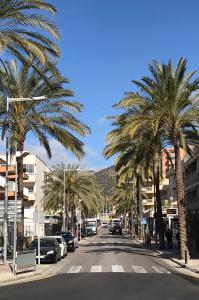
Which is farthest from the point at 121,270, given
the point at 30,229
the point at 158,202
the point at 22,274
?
the point at 30,229

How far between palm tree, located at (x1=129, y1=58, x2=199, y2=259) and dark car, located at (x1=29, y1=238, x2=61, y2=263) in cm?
762

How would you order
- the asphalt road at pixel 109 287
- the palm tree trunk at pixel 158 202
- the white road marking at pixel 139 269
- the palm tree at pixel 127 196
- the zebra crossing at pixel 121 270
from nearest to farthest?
the asphalt road at pixel 109 287, the zebra crossing at pixel 121 270, the white road marking at pixel 139 269, the palm tree trunk at pixel 158 202, the palm tree at pixel 127 196

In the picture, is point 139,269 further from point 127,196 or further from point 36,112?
point 127,196

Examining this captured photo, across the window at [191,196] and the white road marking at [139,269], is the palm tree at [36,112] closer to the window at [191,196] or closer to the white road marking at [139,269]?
the white road marking at [139,269]

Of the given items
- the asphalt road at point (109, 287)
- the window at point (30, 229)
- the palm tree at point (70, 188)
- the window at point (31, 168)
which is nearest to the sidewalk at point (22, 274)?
the asphalt road at point (109, 287)

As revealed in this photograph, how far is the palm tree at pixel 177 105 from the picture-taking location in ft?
108

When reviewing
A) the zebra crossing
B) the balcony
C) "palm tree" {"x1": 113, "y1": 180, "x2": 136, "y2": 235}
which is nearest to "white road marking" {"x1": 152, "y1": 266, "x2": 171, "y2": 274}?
the zebra crossing

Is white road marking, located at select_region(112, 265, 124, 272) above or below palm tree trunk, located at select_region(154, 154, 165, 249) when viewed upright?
below

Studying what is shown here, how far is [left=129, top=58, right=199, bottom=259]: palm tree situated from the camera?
108 feet

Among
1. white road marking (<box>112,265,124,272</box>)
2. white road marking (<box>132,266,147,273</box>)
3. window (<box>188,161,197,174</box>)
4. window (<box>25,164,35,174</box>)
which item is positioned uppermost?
window (<box>25,164,35,174</box>)

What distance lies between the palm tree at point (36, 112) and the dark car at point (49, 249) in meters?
3.25

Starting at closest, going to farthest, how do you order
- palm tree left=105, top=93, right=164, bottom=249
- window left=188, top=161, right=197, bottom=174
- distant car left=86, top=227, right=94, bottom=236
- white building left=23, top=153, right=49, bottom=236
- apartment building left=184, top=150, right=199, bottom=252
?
palm tree left=105, top=93, right=164, bottom=249
apartment building left=184, top=150, right=199, bottom=252
window left=188, top=161, right=197, bottom=174
white building left=23, top=153, right=49, bottom=236
distant car left=86, top=227, right=94, bottom=236

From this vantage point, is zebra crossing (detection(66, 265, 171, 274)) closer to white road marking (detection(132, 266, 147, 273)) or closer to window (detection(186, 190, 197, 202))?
white road marking (detection(132, 266, 147, 273))

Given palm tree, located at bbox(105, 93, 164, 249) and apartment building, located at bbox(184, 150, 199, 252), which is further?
apartment building, located at bbox(184, 150, 199, 252)
